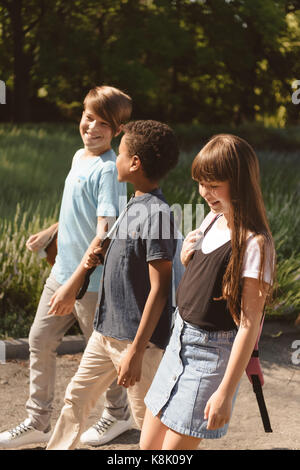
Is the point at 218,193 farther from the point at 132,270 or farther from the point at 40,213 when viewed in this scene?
the point at 40,213

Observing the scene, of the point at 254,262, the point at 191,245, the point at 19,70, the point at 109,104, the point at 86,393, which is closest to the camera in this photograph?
the point at 254,262

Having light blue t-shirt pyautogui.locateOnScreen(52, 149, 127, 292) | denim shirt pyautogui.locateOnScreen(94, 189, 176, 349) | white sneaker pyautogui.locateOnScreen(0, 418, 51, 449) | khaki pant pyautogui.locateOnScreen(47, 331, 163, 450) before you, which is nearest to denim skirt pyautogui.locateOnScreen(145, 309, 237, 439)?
denim shirt pyautogui.locateOnScreen(94, 189, 176, 349)

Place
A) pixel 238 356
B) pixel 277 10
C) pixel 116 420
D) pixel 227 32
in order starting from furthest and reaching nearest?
pixel 227 32 < pixel 277 10 < pixel 116 420 < pixel 238 356

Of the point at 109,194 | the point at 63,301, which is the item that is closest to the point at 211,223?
the point at 109,194

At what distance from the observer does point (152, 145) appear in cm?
289

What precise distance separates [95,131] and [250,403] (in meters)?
2.33

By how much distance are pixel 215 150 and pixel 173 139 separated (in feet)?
2.04

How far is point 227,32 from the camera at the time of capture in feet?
68.5

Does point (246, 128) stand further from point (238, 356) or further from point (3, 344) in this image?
point (238, 356)

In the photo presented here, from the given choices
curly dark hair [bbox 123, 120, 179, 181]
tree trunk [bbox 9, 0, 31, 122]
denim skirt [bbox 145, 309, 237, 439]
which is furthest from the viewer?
tree trunk [bbox 9, 0, 31, 122]

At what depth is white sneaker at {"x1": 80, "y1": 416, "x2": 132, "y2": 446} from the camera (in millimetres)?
3857

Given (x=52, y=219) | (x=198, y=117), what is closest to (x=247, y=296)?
(x=52, y=219)

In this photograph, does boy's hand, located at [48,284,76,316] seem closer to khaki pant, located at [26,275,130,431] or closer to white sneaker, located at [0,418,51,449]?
khaki pant, located at [26,275,130,431]

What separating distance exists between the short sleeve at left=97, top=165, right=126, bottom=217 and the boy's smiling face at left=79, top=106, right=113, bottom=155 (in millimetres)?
156
